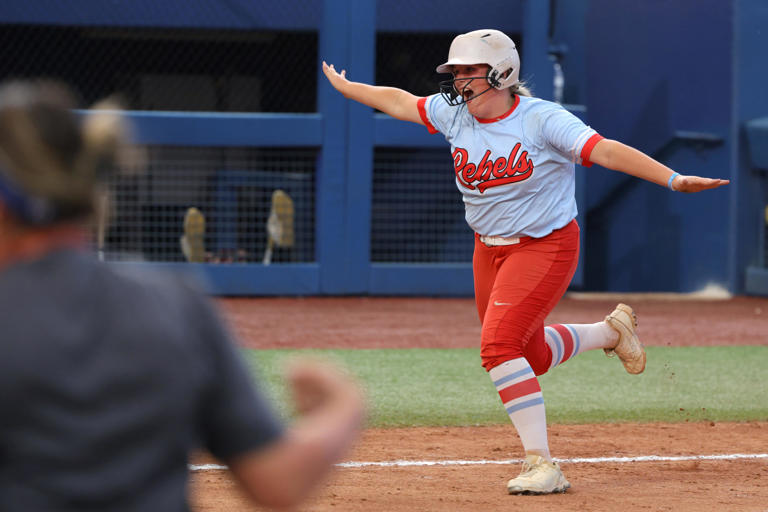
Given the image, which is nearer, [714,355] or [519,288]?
[519,288]

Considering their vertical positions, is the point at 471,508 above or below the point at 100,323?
below

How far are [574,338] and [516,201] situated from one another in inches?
39.8

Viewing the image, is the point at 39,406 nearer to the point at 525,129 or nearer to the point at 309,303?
the point at 525,129

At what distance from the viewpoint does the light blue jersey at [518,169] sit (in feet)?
16.5

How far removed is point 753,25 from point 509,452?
11.5m

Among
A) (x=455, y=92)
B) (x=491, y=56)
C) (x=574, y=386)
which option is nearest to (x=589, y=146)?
(x=491, y=56)

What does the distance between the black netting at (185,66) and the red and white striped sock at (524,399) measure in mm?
12084

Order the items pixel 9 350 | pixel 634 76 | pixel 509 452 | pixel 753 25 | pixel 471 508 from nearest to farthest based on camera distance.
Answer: pixel 9 350 → pixel 471 508 → pixel 509 452 → pixel 753 25 → pixel 634 76

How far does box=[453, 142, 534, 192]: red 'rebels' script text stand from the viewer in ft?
16.5

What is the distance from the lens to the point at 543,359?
5.41 m

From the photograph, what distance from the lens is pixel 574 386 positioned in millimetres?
8344

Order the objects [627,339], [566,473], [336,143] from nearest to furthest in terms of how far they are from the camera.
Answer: [566,473] → [627,339] → [336,143]

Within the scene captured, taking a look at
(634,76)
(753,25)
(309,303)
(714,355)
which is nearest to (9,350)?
(714,355)

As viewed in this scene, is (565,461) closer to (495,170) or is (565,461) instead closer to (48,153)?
(495,170)
